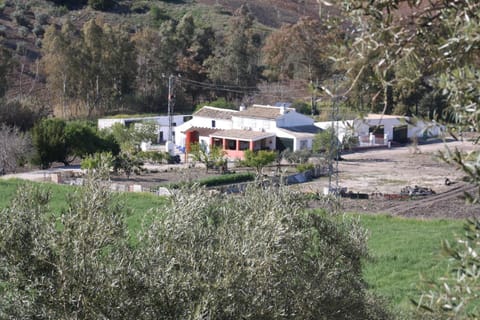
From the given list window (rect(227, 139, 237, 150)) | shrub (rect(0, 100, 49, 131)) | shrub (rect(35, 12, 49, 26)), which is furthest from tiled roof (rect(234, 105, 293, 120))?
shrub (rect(35, 12, 49, 26))

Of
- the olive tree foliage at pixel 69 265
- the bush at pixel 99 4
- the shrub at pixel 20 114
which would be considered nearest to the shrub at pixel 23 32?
the bush at pixel 99 4

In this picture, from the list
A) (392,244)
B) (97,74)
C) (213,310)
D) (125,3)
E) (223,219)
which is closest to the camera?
(213,310)

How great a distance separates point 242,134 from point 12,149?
1258 centimetres

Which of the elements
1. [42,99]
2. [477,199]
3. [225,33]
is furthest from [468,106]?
[225,33]

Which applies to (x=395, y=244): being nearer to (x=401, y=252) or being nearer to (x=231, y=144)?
(x=401, y=252)

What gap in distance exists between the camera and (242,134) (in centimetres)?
4328

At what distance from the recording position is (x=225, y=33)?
6900 centimetres

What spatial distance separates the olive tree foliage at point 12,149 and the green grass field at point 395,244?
6774 millimetres

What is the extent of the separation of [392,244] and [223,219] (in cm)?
1461

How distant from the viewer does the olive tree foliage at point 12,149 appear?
119ft

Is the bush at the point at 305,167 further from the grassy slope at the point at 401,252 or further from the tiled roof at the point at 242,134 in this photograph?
the grassy slope at the point at 401,252

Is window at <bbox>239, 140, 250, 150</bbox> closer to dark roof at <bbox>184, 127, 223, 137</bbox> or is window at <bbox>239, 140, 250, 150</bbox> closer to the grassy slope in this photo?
dark roof at <bbox>184, 127, 223, 137</bbox>

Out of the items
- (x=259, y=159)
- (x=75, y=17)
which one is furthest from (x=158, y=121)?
(x=75, y=17)

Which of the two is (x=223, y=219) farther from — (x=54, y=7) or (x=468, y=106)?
(x=54, y=7)
